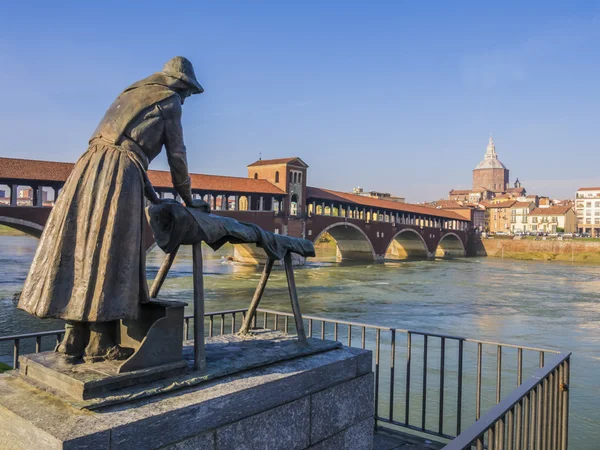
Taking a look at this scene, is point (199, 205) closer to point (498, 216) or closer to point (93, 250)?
point (93, 250)

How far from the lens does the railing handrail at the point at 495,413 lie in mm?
1596

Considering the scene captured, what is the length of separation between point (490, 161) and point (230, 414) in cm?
15904

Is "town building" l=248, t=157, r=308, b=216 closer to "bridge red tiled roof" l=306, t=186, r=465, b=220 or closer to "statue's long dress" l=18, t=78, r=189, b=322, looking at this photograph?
"bridge red tiled roof" l=306, t=186, r=465, b=220

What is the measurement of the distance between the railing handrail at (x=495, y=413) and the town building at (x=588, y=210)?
341ft

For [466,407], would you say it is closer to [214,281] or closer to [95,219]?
[95,219]

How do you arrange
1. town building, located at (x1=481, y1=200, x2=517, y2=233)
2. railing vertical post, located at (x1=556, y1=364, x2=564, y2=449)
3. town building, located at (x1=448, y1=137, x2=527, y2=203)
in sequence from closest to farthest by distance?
railing vertical post, located at (x1=556, y1=364, x2=564, y2=449) → town building, located at (x1=481, y1=200, x2=517, y2=233) → town building, located at (x1=448, y1=137, x2=527, y2=203)

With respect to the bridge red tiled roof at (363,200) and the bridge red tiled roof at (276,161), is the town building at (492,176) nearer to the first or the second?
the bridge red tiled roof at (363,200)

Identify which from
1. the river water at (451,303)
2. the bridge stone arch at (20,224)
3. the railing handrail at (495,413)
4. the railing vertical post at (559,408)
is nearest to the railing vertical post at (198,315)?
the railing handrail at (495,413)

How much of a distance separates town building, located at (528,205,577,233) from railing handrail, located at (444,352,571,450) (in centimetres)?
9139

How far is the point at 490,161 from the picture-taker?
496 ft

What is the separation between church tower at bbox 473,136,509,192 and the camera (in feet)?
487

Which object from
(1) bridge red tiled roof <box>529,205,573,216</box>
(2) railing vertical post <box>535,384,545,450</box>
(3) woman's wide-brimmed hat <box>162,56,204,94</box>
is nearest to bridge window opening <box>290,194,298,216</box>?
(3) woman's wide-brimmed hat <box>162,56,204,94</box>

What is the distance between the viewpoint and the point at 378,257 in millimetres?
49500

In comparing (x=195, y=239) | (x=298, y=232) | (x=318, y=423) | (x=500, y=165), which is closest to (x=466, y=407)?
(x=318, y=423)
